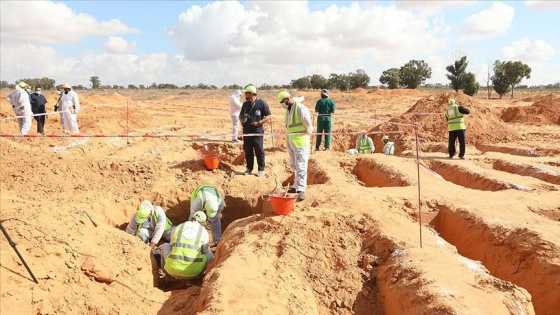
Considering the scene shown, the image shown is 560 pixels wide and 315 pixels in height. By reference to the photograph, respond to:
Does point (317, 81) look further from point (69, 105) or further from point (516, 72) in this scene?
point (69, 105)

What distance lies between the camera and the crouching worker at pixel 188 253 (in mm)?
5801

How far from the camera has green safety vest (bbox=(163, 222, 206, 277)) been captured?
5.79 meters

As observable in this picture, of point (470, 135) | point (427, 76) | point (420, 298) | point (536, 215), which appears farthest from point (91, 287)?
point (427, 76)

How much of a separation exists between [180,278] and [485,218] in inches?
170

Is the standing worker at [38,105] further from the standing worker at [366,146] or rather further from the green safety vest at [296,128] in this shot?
the standing worker at [366,146]

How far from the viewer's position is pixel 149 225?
24.0 feet

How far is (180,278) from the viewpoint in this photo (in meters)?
6.02

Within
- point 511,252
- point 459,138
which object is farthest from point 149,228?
point 459,138

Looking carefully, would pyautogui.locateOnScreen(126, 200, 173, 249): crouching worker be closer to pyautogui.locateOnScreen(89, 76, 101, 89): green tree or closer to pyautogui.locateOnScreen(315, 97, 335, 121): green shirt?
pyautogui.locateOnScreen(315, 97, 335, 121): green shirt

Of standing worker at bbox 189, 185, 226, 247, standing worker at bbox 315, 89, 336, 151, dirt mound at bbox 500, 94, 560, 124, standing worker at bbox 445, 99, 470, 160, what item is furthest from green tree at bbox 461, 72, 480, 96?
standing worker at bbox 189, 185, 226, 247

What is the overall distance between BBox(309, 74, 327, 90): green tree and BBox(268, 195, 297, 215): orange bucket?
165 ft

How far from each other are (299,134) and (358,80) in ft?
159

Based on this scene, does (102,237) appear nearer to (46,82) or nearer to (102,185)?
(102,185)

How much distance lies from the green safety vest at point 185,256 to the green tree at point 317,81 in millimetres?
50209
